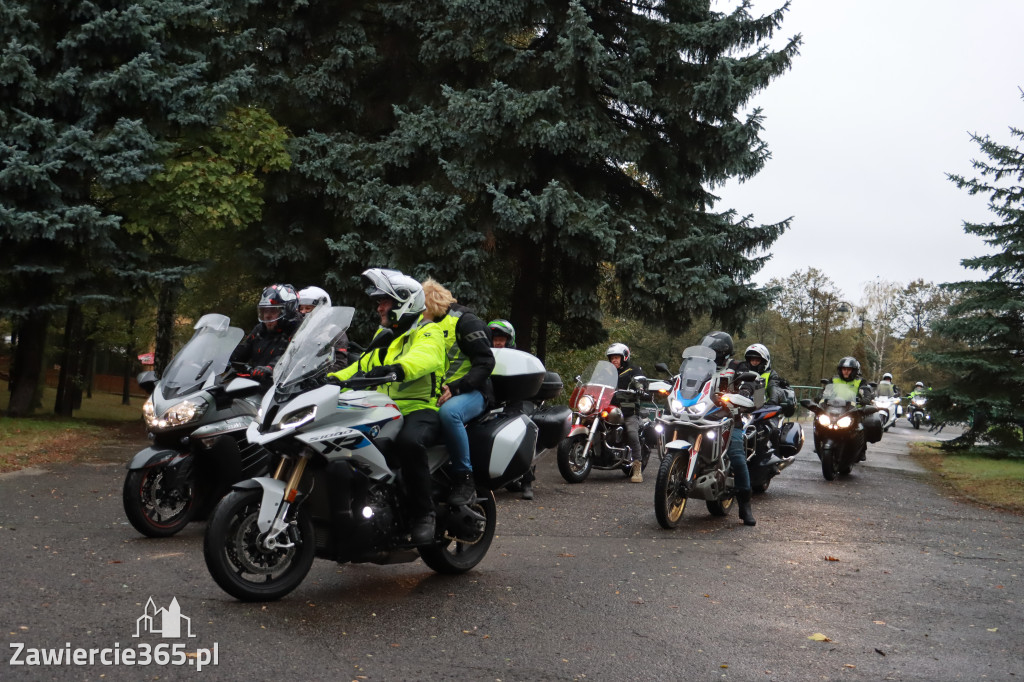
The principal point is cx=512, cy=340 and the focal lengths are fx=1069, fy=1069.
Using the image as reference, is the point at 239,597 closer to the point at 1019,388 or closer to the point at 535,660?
the point at 535,660

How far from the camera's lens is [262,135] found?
20438 millimetres

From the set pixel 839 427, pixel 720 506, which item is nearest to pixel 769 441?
pixel 720 506

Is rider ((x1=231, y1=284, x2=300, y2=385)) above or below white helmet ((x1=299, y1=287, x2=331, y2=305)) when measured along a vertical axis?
below

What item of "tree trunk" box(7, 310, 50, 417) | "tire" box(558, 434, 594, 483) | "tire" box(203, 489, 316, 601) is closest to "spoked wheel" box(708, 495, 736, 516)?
"tire" box(558, 434, 594, 483)

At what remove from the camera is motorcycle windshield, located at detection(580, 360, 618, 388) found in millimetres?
14297

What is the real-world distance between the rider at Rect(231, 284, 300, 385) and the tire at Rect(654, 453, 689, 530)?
3.55 metres

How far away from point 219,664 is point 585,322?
20.2m

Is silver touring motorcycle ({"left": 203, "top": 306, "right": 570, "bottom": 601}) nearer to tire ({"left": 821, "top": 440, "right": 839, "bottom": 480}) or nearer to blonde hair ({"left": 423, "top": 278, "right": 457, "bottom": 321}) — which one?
blonde hair ({"left": 423, "top": 278, "right": 457, "bottom": 321})

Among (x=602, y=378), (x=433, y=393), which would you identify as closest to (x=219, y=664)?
(x=433, y=393)

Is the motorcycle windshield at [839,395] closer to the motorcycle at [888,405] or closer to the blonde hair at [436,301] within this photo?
the motorcycle at [888,405]

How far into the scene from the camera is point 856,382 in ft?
55.8

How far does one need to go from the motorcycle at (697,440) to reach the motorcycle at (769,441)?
4.25 feet

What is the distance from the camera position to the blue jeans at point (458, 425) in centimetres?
686

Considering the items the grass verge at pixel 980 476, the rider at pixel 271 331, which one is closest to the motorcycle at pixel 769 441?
the grass verge at pixel 980 476
